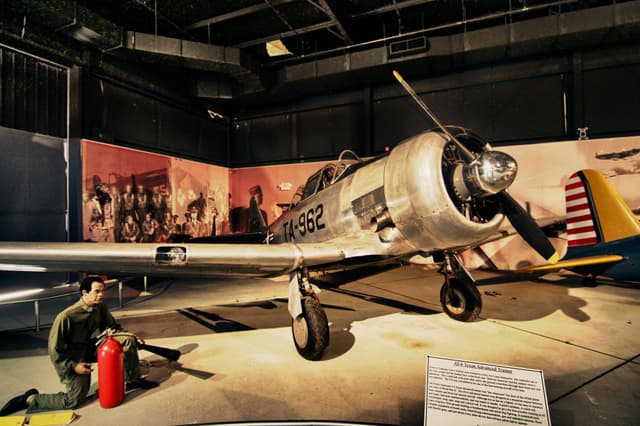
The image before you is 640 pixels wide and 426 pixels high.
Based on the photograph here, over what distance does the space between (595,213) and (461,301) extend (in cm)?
377

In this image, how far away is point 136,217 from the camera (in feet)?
27.2

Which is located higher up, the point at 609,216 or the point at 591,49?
the point at 591,49

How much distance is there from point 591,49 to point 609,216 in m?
5.31

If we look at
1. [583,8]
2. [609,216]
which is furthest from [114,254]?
[583,8]

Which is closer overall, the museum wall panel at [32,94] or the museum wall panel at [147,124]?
the museum wall panel at [32,94]

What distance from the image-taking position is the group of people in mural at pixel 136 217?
7383 millimetres

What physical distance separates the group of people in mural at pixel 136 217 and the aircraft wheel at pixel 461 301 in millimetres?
7403

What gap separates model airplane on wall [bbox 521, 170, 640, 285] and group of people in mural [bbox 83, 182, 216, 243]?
897 centimetres

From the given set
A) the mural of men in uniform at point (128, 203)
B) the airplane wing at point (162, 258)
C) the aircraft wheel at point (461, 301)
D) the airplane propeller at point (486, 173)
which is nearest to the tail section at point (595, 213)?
the aircraft wheel at point (461, 301)

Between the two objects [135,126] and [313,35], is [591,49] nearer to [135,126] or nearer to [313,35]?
[313,35]

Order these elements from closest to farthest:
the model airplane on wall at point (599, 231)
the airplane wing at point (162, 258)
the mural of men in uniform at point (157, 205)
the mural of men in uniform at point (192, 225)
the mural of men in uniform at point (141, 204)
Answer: the airplane wing at point (162, 258)
the model airplane on wall at point (599, 231)
the mural of men in uniform at point (141, 204)
the mural of men in uniform at point (157, 205)
the mural of men in uniform at point (192, 225)

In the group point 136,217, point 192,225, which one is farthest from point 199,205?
point 136,217

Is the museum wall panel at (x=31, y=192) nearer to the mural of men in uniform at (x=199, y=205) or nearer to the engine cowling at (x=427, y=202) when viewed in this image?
the mural of men in uniform at (x=199, y=205)

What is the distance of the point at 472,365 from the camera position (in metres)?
1.57
